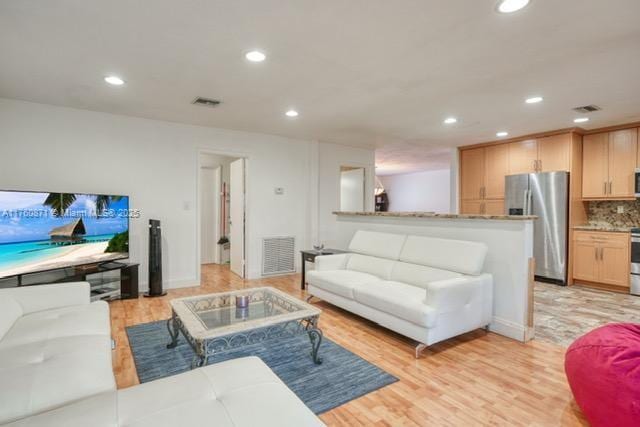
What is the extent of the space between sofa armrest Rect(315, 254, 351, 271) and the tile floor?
211 centimetres

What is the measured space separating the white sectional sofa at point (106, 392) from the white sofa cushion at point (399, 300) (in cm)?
148

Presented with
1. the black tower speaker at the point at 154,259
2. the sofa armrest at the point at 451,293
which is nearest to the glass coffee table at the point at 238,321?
the sofa armrest at the point at 451,293

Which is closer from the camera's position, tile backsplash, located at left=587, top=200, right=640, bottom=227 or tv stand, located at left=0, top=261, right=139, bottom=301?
tv stand, located at left=0, top=261, right=139, bottom=301

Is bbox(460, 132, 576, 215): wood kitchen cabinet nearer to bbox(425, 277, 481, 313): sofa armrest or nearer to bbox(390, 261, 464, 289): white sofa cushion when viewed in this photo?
bbox(390, 261, 464, 289): white sofa cushion

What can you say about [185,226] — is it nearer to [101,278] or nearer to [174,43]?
[101,278]

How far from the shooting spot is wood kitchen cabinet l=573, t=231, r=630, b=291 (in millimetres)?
4684

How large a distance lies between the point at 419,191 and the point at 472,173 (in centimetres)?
506

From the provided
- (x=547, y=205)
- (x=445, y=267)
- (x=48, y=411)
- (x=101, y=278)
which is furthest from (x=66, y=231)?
(x=547, y=205)

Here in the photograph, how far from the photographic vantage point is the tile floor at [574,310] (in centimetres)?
321

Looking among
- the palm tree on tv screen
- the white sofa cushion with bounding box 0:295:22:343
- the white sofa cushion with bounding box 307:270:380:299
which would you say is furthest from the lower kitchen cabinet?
the white sofa cushion with bounding box 0:295:22:343

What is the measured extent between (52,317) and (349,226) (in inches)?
141

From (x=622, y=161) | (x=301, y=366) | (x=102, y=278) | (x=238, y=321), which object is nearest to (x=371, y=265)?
(x=301, y=366)

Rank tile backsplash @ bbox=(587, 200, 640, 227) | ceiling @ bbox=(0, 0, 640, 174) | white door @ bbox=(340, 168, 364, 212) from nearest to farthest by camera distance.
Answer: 1. ceiling @ bbox=(0, 0, 640, 174)
2. tile backsplash @ bbox=(587, 200, 640, 227)
3. white door @ bbox=(340, 168, 364, 212)

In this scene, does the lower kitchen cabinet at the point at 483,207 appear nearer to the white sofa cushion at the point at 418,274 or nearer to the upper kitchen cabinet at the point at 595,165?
the upper kitchen cabinet at the point at 595,165
